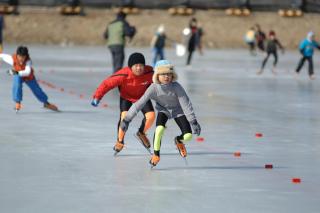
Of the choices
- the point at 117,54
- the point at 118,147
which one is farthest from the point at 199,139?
the point at 117,54

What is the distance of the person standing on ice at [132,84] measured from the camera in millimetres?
11502

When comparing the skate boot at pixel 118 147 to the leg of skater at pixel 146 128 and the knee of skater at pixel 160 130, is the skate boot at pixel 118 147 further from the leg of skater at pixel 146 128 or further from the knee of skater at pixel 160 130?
the knee of skater at pixel 160 130

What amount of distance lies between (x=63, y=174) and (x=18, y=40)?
1810 inches

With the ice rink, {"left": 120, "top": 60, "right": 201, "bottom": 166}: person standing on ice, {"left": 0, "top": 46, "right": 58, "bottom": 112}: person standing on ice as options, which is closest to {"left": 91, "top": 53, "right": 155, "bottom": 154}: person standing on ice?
the ice rink

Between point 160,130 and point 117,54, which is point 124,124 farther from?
point 117,54

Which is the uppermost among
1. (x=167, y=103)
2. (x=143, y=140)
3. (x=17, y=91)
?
(x=167, y=103)

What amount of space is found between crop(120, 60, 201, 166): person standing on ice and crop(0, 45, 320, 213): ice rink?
344mm

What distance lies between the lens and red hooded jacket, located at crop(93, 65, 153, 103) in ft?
38.1

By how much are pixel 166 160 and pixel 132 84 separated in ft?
3.27

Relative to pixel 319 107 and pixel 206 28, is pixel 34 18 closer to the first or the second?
pixel 206 28

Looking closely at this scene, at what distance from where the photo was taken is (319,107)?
1909 cm

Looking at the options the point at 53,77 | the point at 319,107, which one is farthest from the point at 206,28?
the point at 319,107

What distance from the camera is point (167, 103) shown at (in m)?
10.9

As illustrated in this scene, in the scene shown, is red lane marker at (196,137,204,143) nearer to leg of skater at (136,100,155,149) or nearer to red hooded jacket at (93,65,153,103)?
leg of skater at (136,100,155,149)
